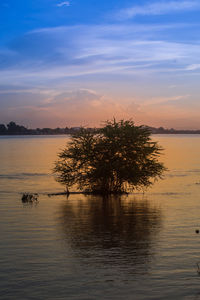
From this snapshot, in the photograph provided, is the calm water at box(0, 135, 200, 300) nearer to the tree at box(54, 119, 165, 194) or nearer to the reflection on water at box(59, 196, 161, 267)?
the reflection on water at box(59, 196, 161, 267)

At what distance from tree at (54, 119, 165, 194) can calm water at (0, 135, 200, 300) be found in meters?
2.32

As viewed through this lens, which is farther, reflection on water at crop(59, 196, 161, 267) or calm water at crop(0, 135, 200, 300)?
reflection on water at crop(59, 196, 161, 267)

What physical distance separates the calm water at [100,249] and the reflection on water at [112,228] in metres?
0.03

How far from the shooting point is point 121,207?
1112 inches

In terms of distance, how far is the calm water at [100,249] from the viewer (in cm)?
1263

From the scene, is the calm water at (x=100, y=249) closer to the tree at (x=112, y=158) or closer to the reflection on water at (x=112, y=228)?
the reflection on water at (x=112, y=228)

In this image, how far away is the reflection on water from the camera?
16281 millimetres

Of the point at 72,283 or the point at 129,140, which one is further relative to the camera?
the point at 129,140

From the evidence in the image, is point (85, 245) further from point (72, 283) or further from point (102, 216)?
point (102, 216)

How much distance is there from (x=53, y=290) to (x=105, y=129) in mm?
21506

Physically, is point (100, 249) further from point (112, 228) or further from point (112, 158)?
point (112, 158)

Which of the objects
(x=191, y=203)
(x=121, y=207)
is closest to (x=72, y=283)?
(x=121, y=207)

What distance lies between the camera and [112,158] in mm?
32625

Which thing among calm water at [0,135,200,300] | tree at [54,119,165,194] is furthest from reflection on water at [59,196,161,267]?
tree at [54,119,165,194]
